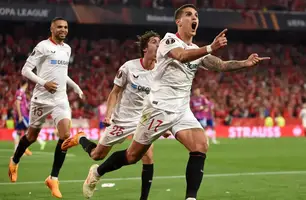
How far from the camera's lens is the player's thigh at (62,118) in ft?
37.1

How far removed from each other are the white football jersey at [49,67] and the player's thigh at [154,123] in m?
3.13

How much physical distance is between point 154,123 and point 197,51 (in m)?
1.15

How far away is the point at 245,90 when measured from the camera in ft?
127

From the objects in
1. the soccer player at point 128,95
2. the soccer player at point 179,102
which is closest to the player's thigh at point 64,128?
the soccer player at point 128,95

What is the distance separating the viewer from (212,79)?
38.6 metres

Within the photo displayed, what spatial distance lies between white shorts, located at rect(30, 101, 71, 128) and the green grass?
42.8 inches

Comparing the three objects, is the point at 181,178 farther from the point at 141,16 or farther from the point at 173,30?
the point at 173,30

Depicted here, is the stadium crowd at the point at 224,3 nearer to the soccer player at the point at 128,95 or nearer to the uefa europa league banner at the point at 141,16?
the uefa europa league banner at the point at 141,16

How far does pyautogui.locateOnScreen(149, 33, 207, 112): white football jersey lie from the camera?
8648mm

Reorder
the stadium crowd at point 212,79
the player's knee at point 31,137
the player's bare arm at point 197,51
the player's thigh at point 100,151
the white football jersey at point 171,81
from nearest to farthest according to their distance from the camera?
the player's bare arm at point 197,51
the white football jersey at point 171,81
the player's thigh at point 100,151
the player's knee at point 31,137
the stadium crowd at point 212,79

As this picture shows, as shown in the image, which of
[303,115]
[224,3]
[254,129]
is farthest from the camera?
[224,3]

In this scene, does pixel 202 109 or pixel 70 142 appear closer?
pixel 70 142

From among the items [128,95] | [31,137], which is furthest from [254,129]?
[128,95]

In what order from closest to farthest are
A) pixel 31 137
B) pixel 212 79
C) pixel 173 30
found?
pixel 31 137, pixel 212 79, pixel 173 30
